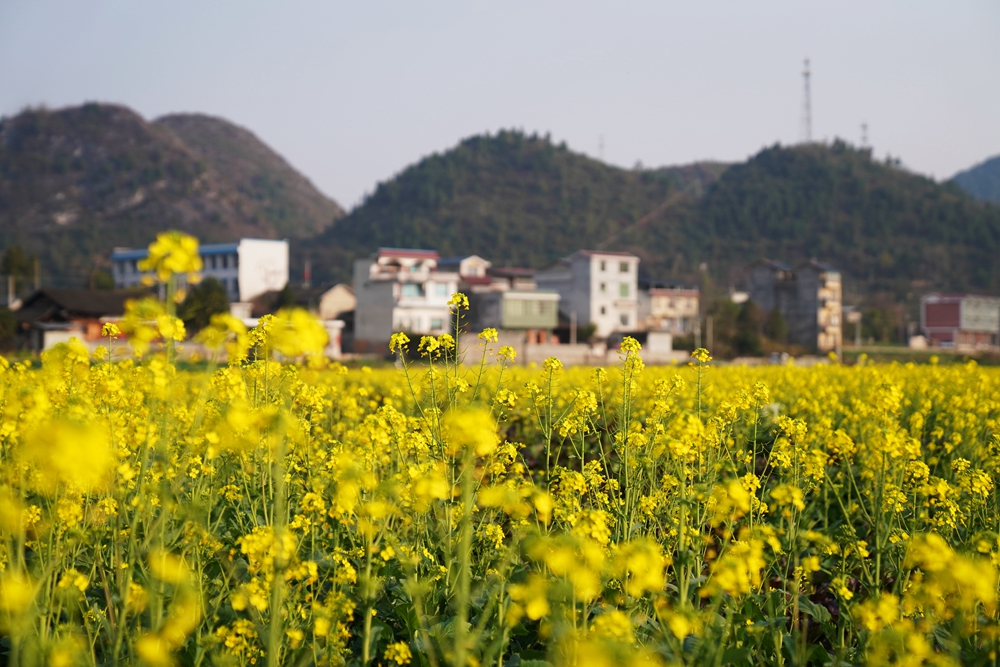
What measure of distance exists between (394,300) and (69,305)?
520 inches

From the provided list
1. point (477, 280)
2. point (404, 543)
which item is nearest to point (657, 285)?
point (477, 280)

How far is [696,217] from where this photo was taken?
83.9 meters

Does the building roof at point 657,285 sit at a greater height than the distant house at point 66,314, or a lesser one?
greater

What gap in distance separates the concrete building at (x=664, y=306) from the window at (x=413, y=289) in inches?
656

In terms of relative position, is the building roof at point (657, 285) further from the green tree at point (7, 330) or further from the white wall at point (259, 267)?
the green tree at point (7, 330)

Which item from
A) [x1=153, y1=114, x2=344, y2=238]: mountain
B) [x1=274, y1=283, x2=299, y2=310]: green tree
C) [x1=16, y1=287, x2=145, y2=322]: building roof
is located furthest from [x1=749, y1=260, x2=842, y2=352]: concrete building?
[x1=153, y1=114, x2=344, y2=238]: mountain

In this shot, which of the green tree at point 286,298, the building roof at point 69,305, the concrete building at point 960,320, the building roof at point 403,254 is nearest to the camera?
the building roof at point 69,305

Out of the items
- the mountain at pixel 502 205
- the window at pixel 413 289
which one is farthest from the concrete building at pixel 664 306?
the mountain at pixel 502 205

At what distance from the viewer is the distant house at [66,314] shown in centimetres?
2867

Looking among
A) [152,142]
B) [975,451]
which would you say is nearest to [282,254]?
[975,451]

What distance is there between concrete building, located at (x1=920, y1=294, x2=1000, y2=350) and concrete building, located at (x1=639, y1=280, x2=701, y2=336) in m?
18.7

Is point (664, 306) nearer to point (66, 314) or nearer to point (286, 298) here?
point (286, 298)

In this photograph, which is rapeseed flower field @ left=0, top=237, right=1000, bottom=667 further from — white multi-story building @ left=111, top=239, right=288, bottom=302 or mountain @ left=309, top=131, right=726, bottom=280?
mountain @ left=309, top=131, right=726, bottom=280

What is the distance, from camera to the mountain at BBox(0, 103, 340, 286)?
73688 mm
